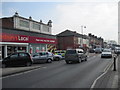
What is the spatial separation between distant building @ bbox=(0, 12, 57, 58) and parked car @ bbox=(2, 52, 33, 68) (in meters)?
7.48

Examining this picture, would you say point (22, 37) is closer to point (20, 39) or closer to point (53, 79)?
point (20, 39)

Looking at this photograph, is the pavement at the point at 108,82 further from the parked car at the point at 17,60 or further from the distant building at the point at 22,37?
the distant building at the point at 22,37

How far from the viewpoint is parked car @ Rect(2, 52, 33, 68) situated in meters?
18.3

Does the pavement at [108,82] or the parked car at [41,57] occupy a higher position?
the parked car at [41,57]

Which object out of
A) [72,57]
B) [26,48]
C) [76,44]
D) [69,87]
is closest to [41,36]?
[26,48]

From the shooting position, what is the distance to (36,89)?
777 centimetres

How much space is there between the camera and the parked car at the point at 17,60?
60.0ft

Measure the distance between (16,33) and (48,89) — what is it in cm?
A: 2279

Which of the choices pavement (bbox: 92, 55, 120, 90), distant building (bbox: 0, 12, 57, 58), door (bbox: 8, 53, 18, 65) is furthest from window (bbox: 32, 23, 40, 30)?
pavement (bbox: 92, 55, 120, 90)

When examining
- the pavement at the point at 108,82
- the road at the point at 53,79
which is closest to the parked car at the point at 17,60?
the road at the point at 53,79

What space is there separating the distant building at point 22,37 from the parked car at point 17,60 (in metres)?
7.48

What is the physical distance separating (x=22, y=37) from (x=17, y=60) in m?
12.3

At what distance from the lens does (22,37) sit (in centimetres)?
3016

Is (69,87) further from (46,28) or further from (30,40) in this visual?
(46,28)
